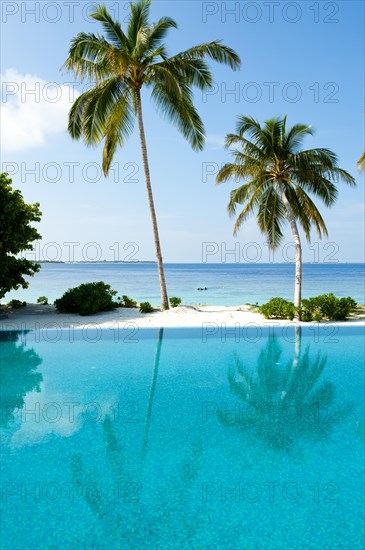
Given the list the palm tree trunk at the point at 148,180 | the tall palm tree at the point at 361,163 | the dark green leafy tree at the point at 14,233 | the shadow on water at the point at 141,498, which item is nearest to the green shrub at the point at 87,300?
the dark green leafy tree at the point at 14,233

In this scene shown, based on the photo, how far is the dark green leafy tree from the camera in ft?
48.2

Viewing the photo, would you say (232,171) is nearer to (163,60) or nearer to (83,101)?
(163,60)

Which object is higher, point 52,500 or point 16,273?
point 16,273

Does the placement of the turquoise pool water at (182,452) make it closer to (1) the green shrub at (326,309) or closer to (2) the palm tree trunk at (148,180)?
(1) the green shrub at (326,309)

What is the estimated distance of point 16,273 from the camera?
1575cm

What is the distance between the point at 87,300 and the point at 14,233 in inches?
137

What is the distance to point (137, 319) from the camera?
14.8m

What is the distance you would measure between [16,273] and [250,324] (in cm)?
881

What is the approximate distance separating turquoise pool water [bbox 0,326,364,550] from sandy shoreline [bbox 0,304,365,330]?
159 inches

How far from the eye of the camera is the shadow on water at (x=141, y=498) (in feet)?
12.0

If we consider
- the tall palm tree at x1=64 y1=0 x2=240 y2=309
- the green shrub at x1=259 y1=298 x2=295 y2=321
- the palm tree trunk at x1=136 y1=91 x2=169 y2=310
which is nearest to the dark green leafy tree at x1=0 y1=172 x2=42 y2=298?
the tall palm tree at x1=64 y1=0 x2=240 y2=309

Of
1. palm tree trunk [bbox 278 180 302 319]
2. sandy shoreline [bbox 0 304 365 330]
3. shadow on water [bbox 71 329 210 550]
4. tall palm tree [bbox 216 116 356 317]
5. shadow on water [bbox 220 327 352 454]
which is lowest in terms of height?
shadow on water [bbox 71 329 210 550]

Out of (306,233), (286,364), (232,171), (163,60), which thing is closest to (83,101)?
(163,60)

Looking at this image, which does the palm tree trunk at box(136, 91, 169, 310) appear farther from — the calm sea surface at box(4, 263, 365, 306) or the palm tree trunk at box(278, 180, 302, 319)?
the calm sea surface at box(4, 263, 365, 306)
